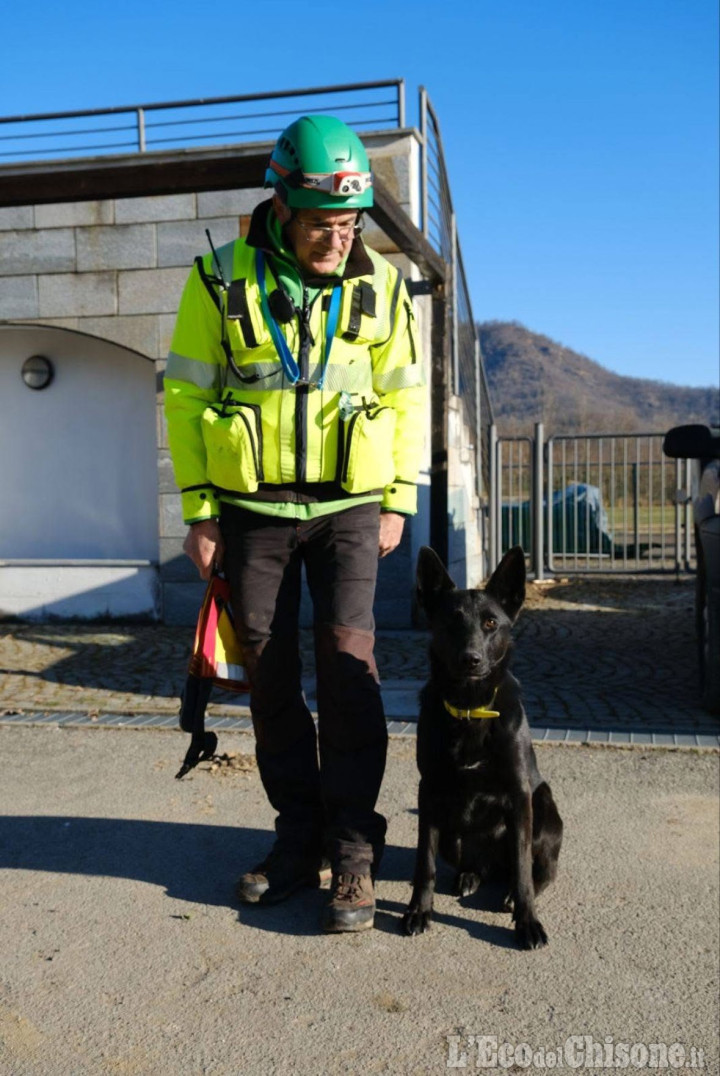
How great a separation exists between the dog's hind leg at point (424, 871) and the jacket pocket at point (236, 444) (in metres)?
1.11

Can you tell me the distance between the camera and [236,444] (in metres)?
3.38

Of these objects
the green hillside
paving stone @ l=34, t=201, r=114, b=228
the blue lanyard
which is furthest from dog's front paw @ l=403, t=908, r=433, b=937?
the green hillside

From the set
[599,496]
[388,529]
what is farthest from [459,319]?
[388,529]

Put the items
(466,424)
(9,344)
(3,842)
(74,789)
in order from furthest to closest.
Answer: (466,424)
(9,344)
(74,789)
(3,842)

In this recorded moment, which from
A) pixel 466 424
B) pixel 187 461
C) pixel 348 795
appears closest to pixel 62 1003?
pixel 348 795

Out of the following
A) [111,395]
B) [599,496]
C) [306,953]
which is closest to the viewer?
[306,953]

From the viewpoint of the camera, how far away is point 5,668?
8086 mm

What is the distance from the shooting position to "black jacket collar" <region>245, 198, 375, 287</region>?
11.4ft

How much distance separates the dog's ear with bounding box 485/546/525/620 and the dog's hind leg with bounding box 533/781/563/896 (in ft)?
1.97

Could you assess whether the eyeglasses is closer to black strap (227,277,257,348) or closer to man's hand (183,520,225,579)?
black strap (227,277,257,348)

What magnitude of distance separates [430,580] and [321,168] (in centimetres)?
132

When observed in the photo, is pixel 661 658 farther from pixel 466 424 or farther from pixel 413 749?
pixel 466 424

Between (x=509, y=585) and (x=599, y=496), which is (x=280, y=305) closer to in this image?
(x=509, y=585)

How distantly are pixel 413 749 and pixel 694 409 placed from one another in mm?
132558
